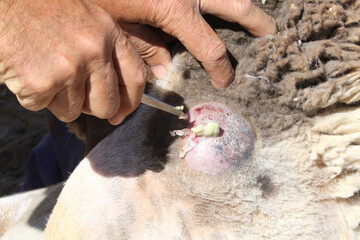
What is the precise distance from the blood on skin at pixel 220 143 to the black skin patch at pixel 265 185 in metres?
0.09

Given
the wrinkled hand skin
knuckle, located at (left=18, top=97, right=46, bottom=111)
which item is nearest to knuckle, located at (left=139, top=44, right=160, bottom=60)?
the wrinkled hand skin

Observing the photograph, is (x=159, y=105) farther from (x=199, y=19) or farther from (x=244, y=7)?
(x=244, y=7)

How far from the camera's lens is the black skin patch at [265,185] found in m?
1.19

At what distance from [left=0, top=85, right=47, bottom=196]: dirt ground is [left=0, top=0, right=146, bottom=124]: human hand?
3.02 metres

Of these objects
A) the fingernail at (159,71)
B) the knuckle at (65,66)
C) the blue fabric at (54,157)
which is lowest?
the blue fabric at (54,157)

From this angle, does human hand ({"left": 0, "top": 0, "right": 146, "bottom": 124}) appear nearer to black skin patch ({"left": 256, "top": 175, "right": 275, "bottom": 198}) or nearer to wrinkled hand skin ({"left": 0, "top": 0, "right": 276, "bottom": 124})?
wrinkled hand skin ({"left": 0, "top": 0, "right": 276, "bottom": 124})

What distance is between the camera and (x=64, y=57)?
2.95 feet

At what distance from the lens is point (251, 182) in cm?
118

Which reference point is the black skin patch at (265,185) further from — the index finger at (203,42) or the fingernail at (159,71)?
the fingernail at (159,71)

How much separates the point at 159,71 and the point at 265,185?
0.52 m

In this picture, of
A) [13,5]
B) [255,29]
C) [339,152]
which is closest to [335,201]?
[339,152]

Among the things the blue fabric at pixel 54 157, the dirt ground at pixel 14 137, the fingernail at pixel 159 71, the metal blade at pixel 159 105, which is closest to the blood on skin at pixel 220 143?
the metal blade at pixel 159 105

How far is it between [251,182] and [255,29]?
492 millimetres

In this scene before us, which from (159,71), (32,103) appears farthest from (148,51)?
(32,103)
